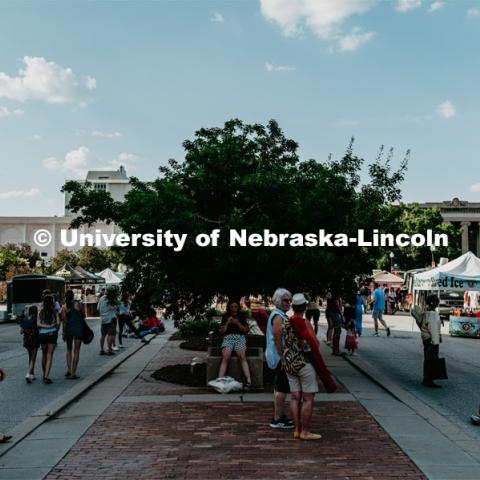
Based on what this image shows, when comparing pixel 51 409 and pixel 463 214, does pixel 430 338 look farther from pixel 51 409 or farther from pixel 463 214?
pixel 463 214

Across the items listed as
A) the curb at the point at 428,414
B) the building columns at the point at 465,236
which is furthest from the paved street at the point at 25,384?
the building columns at the point at 465,236

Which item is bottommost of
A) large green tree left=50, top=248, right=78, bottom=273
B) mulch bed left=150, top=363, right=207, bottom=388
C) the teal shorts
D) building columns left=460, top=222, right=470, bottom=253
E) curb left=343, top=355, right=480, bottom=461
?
mulch bed left=150, top=363, right=207, bottom=388

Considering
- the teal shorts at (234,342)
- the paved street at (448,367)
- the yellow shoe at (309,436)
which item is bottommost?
the paved street at (448,367)

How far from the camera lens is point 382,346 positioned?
66.8ft

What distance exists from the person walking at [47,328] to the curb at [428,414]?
19.6 feet

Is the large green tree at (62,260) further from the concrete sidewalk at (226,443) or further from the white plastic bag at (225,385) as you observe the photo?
the concrete sidewalk at (226,443)

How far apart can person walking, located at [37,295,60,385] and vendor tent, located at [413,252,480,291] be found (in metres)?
15.9

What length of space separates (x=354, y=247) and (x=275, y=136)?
2894 mm

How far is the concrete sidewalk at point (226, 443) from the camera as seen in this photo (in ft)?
20.2

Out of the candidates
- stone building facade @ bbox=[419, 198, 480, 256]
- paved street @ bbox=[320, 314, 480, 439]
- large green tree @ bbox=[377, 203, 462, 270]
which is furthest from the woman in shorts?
stone building facade @ bbox=[419, 198, 480, 256]

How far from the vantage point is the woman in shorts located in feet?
36.2

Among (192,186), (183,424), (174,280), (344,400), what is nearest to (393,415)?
(344,400)

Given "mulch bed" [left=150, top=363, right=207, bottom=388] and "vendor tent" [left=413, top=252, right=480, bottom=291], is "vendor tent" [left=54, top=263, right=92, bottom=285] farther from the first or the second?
"mulch bed" [left=150, top=363, right=207, bottom=388]

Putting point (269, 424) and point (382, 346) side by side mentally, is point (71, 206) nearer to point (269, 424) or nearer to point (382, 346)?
point (269, 424)
